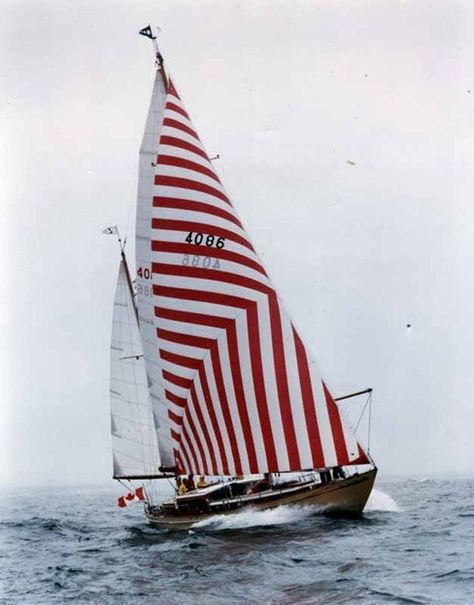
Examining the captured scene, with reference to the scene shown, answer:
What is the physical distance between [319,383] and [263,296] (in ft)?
10.9

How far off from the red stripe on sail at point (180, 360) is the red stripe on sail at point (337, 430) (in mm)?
4318

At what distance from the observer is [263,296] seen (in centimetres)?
2617

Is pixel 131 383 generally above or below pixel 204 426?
above

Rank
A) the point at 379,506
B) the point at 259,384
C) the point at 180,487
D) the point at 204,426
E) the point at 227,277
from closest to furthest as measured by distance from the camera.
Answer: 1. the point at 259,384
2. the point at 227,277
3. the point at 204,426
4. the point at 180,487
5. the point at 379,506

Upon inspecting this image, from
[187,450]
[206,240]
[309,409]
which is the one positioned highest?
[206,240]

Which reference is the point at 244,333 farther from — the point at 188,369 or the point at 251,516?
the point at 251,516

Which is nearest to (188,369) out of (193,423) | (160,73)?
(193,423)

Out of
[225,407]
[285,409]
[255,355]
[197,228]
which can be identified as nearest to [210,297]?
[197,228]

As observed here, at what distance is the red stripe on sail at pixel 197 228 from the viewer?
26.1m

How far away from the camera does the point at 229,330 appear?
85.6 ft

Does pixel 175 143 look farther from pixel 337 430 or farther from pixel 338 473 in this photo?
pixel 338 473

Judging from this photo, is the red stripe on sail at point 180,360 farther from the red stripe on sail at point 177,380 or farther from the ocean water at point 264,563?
the ocean water at point 264,563

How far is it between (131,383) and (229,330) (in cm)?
946

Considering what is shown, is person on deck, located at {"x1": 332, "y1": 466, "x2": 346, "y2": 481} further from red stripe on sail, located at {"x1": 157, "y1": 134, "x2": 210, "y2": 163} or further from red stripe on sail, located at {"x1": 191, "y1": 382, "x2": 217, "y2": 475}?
red stripe on sail, located at {"x1": 157, "y1": 134, "x2": 210, "y2": 163}
